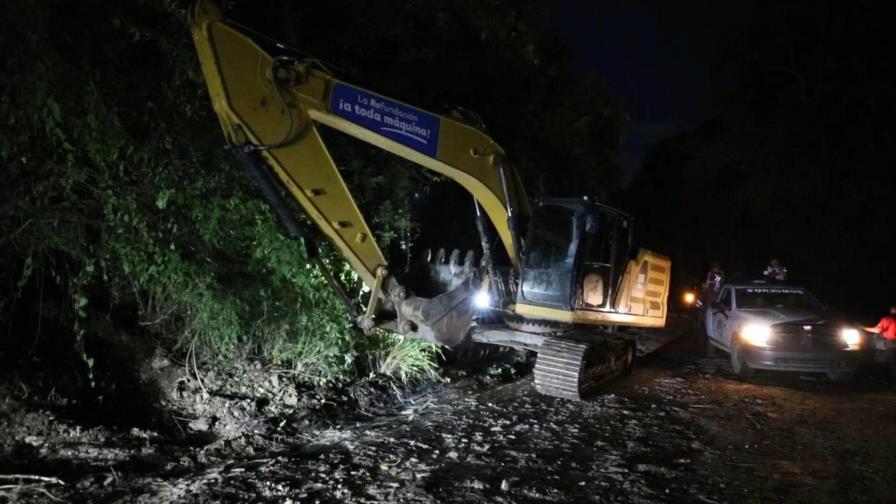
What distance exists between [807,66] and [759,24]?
80.6 inches

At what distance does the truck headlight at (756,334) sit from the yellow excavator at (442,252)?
4.62 ft

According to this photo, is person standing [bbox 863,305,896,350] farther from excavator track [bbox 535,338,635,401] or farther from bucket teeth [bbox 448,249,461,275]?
bucket teeth [bbox 448,249,461,275]

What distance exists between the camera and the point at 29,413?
625 centimetres

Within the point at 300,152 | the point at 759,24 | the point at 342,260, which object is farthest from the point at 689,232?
the point at 300,152

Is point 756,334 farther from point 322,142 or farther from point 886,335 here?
point 322,142

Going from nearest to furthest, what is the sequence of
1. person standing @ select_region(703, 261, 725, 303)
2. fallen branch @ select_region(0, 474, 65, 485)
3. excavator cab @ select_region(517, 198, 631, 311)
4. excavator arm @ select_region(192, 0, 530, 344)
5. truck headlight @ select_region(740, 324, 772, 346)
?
fallen branch @ select_region(0, 474, 65, 485), excavator arm @ select_region(192, 0, 530, 344), excavator cab @ select_region(517, 198, 631, 311), truck headlight @ select_region(740, 324, 772, 346), person standing @ select_region(703, 261, 725, 303)

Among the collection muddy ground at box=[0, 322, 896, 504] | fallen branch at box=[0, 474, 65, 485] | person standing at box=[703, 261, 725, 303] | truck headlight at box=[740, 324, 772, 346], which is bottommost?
fallen branch at box=[0, 474, 65, 485]

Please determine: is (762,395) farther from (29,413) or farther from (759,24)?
(759,24)

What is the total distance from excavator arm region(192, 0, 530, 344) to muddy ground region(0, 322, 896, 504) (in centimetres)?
123

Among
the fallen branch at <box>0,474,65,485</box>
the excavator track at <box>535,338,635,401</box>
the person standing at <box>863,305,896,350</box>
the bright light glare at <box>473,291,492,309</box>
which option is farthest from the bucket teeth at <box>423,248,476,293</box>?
the person standing at <box>863,305,896,350</box>

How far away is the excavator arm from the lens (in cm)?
588

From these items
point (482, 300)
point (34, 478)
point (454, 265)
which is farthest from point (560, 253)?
point (34, 478)

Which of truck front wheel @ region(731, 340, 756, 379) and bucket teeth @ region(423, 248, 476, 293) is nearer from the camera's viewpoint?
bucket teeth @ region(423, 248, 476, 293)

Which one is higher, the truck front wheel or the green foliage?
the green foliage
